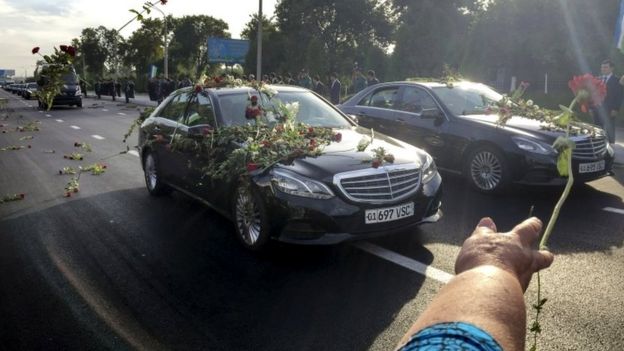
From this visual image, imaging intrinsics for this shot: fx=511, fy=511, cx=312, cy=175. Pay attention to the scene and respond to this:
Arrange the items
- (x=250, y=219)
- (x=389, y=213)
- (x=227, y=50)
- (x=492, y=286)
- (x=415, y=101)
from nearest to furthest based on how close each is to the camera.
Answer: (x=492, y=286) → (x=389, y=213) → (x=250, y=219) → (x=415, y=101) → (x=227, y=50)

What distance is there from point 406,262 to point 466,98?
4.46 meters

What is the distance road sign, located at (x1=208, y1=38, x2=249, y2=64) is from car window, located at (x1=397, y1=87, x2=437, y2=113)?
154ft

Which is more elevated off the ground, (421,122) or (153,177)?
(421,122)

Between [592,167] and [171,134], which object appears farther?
[592,167]

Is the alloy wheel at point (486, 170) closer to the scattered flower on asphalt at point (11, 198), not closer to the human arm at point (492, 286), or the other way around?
the human arm at point (492, 286)

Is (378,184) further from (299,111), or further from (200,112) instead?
(200,112)

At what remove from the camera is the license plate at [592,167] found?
6855mm

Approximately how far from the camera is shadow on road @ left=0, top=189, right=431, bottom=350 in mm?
3354

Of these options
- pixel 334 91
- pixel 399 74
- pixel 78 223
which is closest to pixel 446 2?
pixel 399 74

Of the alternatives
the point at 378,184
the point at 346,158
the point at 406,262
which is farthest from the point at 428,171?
the point at 406,262

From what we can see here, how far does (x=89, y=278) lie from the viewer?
4.34 m

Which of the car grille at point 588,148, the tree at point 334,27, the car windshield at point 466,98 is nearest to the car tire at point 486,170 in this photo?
the car windshield at point 466,98

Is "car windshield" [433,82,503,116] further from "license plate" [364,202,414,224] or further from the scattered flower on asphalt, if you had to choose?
the scattered flower on asphalt

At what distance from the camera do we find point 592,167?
6.95m
